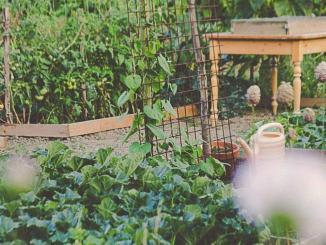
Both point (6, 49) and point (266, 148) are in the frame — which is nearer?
point (266, 148)

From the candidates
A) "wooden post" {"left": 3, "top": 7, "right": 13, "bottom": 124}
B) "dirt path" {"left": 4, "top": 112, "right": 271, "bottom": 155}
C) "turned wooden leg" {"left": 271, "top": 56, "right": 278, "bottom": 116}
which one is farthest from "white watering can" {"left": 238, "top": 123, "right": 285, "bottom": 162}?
"turned wooden leg" {"left": 271, "top": 56, "right": 278, "bottom": 116}

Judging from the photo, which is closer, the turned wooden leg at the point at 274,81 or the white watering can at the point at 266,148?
the white watering can at the point at 266,148

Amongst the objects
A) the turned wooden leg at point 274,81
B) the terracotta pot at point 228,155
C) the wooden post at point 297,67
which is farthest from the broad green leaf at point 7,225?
the turned wooden leg at point 274,81

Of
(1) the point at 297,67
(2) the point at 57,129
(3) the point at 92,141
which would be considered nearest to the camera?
(3) the point at 92,141

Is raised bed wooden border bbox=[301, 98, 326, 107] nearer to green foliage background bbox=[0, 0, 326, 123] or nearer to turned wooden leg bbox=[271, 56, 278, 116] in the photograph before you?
turned wooden leg bbox=[271, 56, 278, 116]

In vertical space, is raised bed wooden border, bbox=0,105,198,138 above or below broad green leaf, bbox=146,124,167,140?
below

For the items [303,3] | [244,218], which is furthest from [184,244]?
[303,3]

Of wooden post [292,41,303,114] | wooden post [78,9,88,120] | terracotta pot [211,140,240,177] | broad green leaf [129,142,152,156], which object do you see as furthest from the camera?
wooden post [78,9,88,120]

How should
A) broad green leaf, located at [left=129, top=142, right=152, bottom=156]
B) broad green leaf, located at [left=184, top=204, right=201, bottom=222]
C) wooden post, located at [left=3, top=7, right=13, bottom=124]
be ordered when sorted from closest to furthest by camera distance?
broad green leaf, located at [left=184, top=204, right=201, bottom=222] → broad green leaf, located at [left=129, top=142, right=152, bottom=156] → wooden post, located at [left=3, top=7, right=13, bottom=124]

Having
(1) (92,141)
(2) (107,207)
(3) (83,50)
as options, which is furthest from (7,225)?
(3) (83,50)

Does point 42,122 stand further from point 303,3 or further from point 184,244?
point 184,244

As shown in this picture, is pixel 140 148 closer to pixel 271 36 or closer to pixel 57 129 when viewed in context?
pixel 57 129

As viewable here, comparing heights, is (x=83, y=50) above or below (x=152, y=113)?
below

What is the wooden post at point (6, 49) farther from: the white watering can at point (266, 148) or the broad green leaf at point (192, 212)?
the broad green leaf at point (192, 212)
